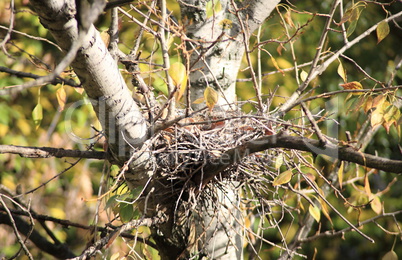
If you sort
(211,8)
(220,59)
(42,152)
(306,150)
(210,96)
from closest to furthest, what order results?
(306,150)
(210,96)
(42,152)
(211,8)
(220,59)

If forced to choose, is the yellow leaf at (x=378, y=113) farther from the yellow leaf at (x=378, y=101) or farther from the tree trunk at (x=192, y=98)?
the tree trunk at (x=192, y=98)

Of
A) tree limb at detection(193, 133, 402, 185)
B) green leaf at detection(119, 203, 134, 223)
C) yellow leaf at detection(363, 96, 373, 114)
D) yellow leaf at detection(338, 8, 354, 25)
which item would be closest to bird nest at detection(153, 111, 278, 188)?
tree limb at detection(193, 133, 402, 185)

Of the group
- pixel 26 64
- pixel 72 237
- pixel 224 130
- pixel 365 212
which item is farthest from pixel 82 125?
pixel 365 212

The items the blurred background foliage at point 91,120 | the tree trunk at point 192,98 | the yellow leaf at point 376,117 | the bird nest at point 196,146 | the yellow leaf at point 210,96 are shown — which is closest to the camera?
the tree trunk at point 192,98

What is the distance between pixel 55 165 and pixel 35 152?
305 cm

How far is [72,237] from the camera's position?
14.8 feet

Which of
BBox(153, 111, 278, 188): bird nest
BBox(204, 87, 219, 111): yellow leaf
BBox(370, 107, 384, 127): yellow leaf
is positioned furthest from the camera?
BBox(370, 107, 384, 127): yellow leaf

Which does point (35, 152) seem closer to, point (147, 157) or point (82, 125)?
point (147, 157)

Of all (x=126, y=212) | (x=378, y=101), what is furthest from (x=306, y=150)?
(x=126, y=212)

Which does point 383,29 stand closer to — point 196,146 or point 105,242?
point 196,146

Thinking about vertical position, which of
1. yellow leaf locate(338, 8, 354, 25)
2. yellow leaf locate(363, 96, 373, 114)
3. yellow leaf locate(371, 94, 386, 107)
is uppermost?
yellow leaf locate(338, 8, 354, 25)

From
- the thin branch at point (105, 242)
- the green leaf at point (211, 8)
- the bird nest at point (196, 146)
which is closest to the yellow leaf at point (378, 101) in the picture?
the bird nest at point (196, 146)

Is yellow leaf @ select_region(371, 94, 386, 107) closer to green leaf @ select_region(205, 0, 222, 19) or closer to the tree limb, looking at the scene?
the tree limb

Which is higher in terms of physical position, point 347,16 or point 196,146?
point 347,16
